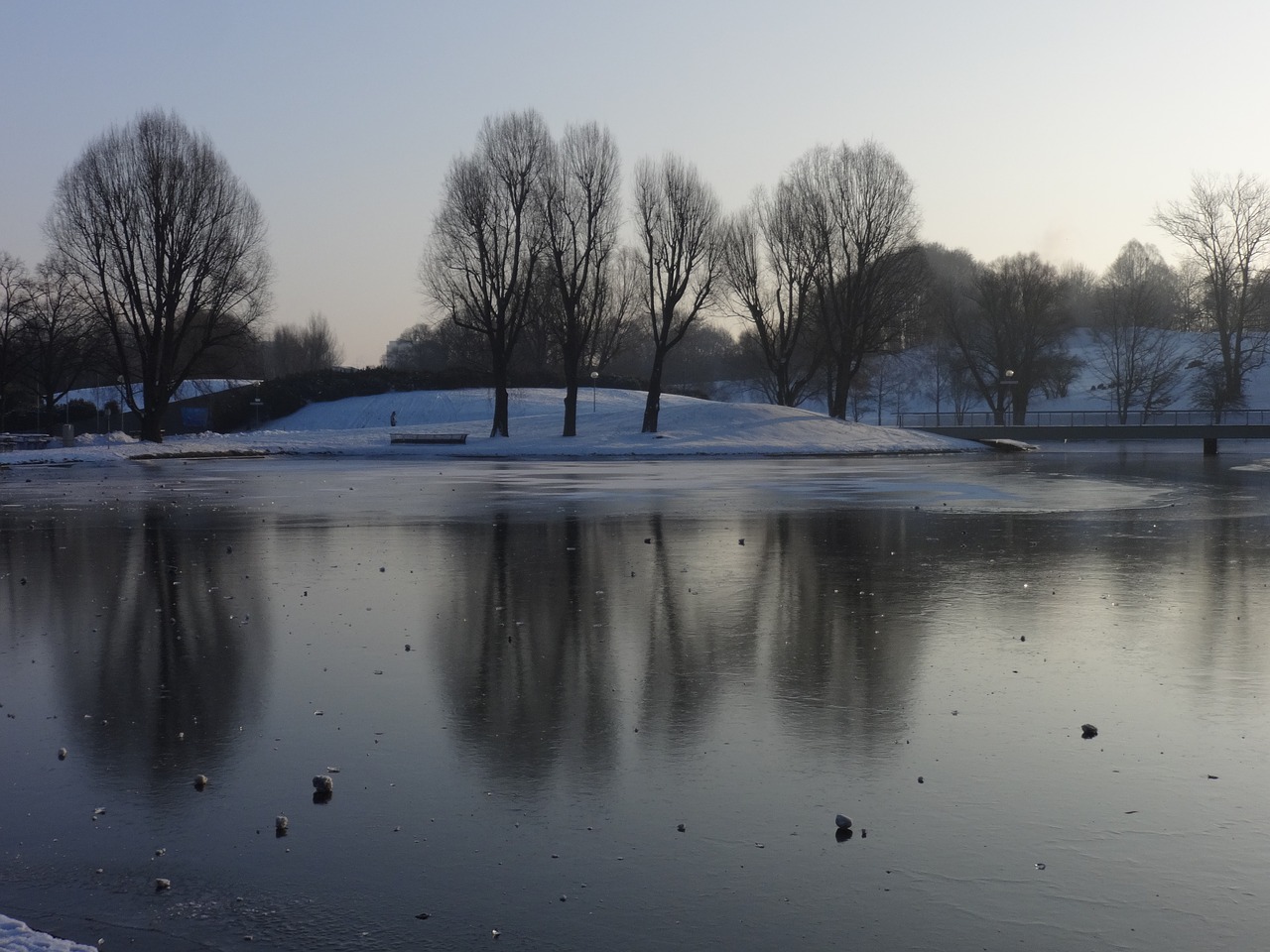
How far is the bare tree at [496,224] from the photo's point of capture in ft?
170

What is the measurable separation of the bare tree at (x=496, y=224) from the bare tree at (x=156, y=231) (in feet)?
29.7

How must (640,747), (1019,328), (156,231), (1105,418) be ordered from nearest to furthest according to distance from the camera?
(640,747) < (156,231) < (1019,328) < (1105,418)

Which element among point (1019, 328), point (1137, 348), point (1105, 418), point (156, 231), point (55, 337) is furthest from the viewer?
point (1137, 348)

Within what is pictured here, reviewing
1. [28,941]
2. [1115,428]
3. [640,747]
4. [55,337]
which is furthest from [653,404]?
[28,941]

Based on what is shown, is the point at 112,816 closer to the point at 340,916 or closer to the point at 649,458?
the point at 340,916

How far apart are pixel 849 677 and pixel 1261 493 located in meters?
20.4

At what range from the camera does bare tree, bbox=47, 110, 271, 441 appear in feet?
162

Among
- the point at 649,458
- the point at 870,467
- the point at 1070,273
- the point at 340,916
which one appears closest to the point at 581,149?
the point at 649,458

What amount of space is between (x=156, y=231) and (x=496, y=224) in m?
14.2

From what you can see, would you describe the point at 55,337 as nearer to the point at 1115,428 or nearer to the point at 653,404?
the point at 653,404

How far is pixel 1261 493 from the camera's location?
2438 centimetres

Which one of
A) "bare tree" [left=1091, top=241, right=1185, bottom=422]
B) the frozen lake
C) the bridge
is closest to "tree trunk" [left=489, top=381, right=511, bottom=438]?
the bridge

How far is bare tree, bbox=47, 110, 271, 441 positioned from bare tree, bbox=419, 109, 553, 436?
9.06 metres

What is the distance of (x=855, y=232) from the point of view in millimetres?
58906
